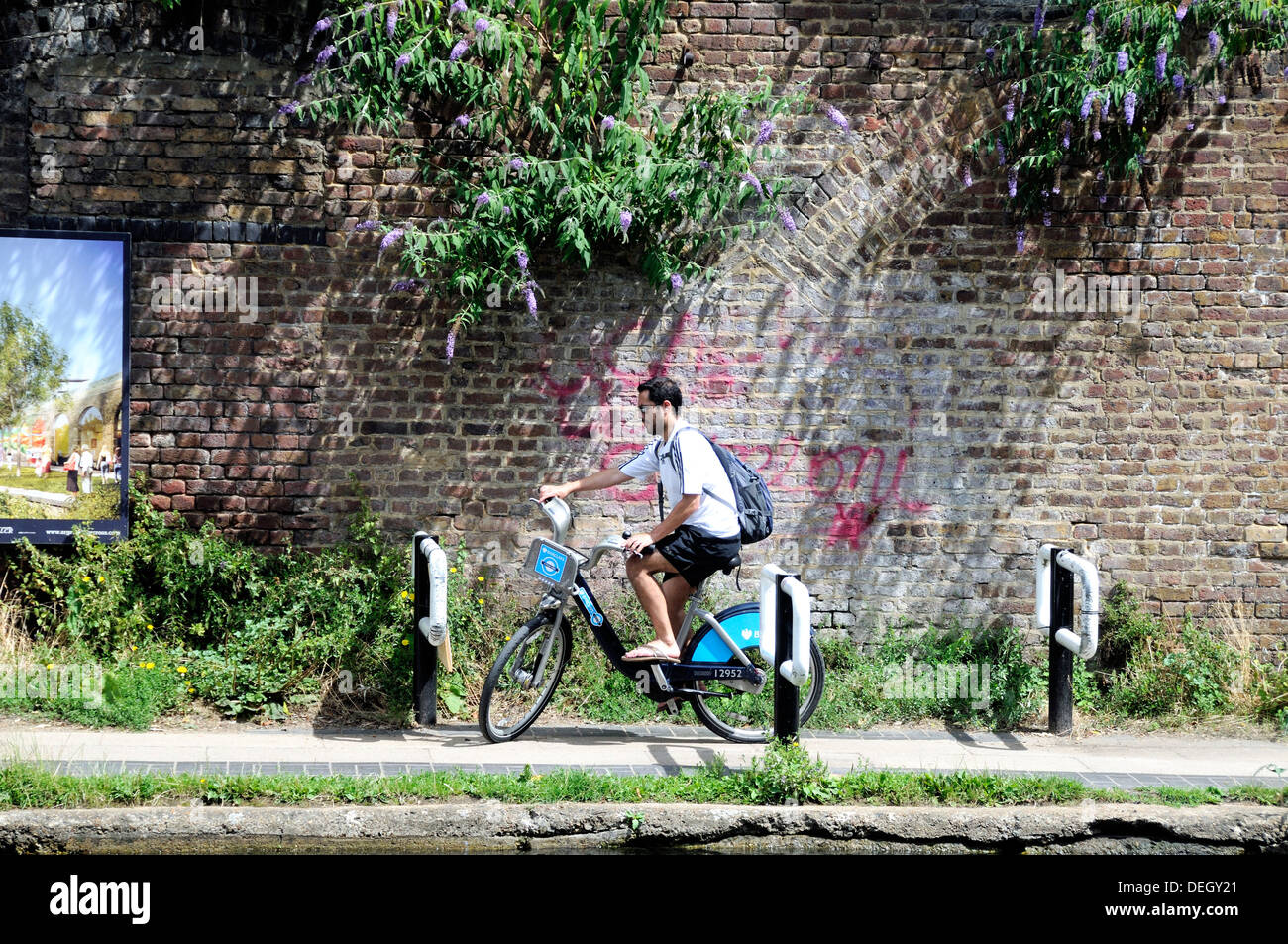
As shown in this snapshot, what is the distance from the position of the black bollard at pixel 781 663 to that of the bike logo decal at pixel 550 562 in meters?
1.23

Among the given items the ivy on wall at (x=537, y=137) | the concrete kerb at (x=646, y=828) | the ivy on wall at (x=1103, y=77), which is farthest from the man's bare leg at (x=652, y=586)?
the ivy on wall at (x=1103, y=77)

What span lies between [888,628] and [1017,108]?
11.5 ft

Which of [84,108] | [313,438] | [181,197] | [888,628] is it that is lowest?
[888,628]

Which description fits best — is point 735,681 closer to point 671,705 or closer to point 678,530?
point 671,705

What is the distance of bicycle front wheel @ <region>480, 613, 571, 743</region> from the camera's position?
246 inches

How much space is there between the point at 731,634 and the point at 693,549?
0.58 metres

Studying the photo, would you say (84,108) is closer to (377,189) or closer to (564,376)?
(377,189)

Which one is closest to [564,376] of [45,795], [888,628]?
[888,628]

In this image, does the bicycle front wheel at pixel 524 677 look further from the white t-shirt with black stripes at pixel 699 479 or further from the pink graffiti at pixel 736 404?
the pink graffiti at pixel 736 404

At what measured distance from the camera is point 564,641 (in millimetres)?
6559

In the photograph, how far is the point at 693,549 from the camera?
6324 millimetres

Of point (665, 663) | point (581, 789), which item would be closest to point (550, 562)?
point (665, 663)

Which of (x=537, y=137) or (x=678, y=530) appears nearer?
(x=678, y=530)

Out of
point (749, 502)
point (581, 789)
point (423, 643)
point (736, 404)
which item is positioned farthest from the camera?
point (736, 404)
